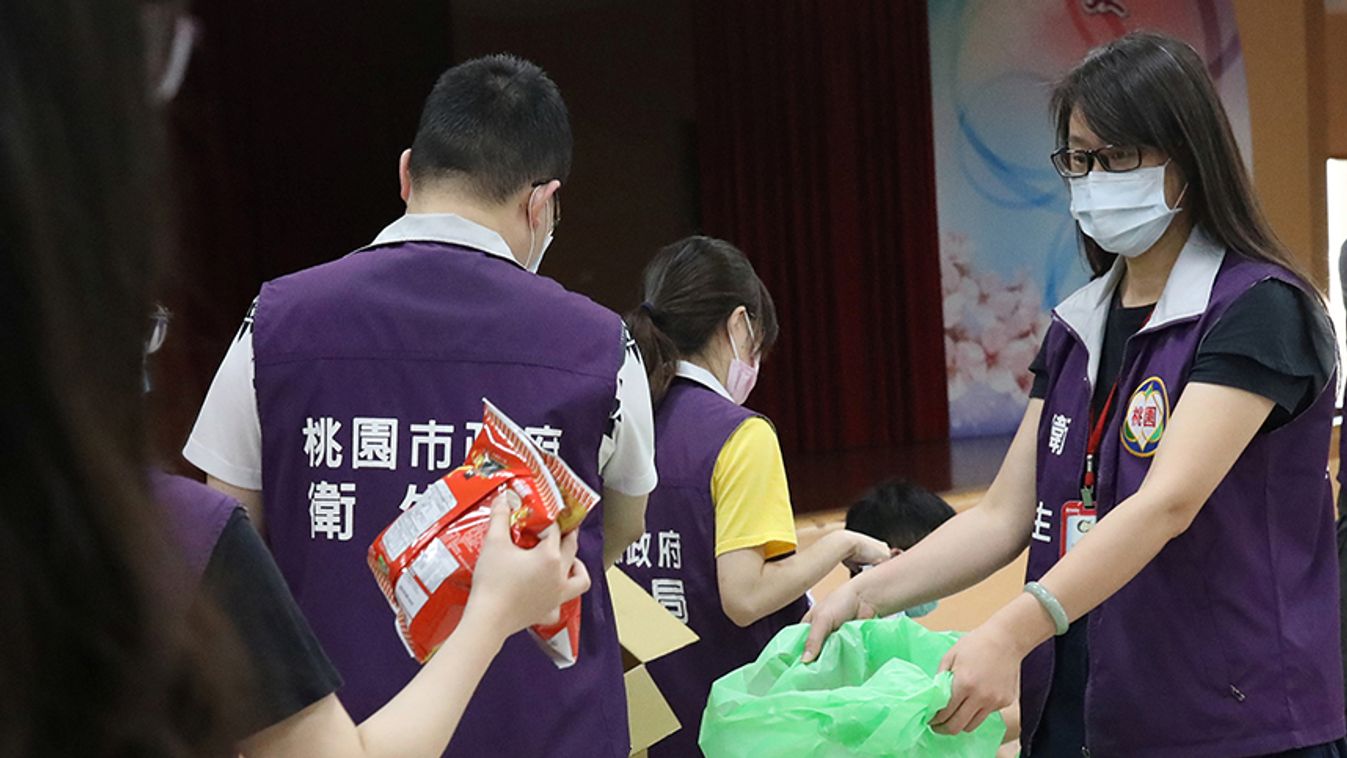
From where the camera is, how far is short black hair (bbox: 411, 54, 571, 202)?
1.62 meters

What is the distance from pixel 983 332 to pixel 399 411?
699 centimetres

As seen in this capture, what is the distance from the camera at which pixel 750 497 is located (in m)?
2.09

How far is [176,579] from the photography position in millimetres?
504

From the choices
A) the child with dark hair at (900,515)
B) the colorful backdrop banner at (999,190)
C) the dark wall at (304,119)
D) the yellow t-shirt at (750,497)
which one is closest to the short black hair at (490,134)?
the yellow t-shirt at (750,497)

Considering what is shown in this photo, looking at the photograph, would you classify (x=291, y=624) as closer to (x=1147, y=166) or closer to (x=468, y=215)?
(x=468, y=215)

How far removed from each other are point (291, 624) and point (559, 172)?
90 centimetres

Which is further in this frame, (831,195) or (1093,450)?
(831,195)

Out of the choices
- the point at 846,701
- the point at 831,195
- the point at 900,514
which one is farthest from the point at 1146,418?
the point at 831,195

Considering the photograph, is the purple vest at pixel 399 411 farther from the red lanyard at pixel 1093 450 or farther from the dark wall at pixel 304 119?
the dark wall at pixel 304 119

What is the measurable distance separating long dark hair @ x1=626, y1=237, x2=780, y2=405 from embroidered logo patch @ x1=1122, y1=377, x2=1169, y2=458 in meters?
0.73

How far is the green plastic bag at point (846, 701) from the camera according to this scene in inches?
62.1

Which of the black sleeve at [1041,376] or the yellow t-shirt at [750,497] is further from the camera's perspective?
the yellow t-shirt at [750,497]

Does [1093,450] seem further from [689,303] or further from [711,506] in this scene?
[689,303]

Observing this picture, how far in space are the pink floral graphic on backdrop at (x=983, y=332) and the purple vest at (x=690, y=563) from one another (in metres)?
6.22
